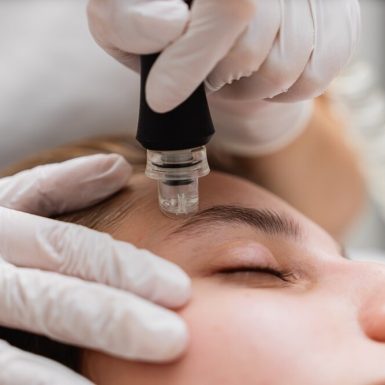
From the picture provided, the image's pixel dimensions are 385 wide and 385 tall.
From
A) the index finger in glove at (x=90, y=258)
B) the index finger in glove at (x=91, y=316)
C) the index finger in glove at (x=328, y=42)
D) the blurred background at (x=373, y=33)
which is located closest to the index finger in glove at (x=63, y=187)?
the index finger in glove at (x=90, y=258)

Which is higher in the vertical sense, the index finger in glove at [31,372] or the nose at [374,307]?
the nose at [374,307]

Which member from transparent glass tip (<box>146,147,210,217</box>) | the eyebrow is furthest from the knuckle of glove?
the eyebrow

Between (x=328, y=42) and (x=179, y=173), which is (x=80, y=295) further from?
(x=328, y=42)

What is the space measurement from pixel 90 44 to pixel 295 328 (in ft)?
3.61

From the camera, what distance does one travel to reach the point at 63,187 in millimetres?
1156

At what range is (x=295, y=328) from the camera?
2.85 feet

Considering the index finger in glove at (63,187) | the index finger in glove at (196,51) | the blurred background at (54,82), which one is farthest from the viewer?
the blurred background at (54,82)

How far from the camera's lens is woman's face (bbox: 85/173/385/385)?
840mm

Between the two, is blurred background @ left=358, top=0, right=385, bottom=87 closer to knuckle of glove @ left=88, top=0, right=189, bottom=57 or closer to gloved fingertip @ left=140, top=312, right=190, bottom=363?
knuckle of glove @ left=88, top=0, right=189, bottom=57

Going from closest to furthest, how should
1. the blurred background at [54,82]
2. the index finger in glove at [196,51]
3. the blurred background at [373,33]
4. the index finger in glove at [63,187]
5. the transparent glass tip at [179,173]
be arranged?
the index finger in glove at [196,51] → the transparent glass tip at [179,173] → the index finger in glove at [63,187] → the blurred background at [54,82] → the blurred background at [373,33]

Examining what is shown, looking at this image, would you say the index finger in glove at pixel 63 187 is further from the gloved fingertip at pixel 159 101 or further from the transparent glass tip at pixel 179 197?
the gloved fingertip at pixel 159 101

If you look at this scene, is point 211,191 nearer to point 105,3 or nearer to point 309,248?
point 309,248

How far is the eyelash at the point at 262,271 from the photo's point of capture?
951mm

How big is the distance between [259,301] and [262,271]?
80mm
